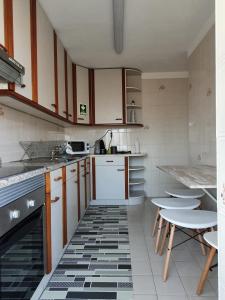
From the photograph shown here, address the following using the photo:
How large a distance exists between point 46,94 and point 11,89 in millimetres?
759

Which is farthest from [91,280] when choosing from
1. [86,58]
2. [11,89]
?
[86,58]

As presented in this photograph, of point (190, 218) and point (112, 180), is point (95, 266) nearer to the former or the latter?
point (190, 218)

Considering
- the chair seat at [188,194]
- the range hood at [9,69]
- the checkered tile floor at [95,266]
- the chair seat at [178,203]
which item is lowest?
the checkered tile floor at [95,266]

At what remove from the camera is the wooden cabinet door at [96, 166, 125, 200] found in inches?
161

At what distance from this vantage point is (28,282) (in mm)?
1385

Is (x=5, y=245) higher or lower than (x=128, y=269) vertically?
higher

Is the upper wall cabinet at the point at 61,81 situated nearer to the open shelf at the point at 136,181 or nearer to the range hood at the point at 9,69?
the range hood at the point at 9,69

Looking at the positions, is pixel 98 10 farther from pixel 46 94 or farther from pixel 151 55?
pixel 151 55

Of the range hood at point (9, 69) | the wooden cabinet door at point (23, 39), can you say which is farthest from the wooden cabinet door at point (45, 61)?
the range hood at point (9, 69)

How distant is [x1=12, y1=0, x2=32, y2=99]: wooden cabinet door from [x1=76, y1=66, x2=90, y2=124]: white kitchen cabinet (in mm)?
1999

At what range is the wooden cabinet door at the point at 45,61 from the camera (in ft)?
7.35

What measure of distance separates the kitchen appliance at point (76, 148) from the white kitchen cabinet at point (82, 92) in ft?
1.15

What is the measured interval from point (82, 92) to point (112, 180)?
146cm

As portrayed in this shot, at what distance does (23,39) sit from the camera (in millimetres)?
1869
